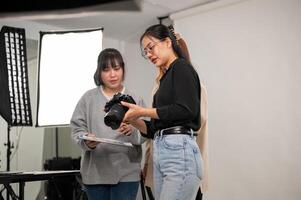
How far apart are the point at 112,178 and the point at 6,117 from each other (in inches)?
36.0

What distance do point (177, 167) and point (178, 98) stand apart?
0.22 meters

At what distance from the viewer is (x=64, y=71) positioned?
2383 millimetres

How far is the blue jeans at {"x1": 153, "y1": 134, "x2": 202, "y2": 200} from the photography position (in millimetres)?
1096

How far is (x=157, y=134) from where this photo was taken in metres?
1.20

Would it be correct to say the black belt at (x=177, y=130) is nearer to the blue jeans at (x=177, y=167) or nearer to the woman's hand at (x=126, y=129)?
the blue jeans at (x=177, y=167)

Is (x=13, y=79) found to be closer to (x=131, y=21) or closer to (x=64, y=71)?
(x=64, y=71)

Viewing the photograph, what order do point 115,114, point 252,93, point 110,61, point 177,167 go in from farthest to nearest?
point 252,93
point 110,61
point 115,114
point 177,167

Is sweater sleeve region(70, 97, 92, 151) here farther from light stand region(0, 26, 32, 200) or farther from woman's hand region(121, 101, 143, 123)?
light stand region(0, 26, 32, 200)

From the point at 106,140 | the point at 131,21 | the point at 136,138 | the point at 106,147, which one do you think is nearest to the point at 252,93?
the point at 131,21

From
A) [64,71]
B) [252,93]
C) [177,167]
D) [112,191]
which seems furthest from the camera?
[252,93]

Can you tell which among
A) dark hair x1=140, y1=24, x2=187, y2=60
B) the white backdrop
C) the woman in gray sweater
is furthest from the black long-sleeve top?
the white backdrop

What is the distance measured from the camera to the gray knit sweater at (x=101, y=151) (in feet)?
4.83

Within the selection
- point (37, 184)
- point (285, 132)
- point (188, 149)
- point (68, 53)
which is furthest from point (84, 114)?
point (37, 184)

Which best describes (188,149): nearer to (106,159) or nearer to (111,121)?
(111,121)
